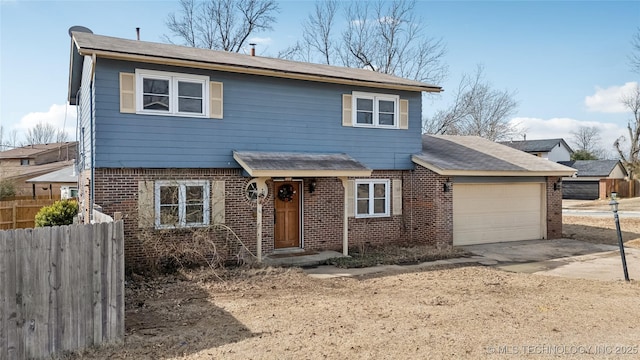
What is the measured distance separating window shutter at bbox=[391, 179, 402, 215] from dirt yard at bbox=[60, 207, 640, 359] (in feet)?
14.4

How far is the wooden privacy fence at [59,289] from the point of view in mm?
5293

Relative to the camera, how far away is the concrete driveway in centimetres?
1106

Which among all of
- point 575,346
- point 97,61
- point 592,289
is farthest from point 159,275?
point 592,289

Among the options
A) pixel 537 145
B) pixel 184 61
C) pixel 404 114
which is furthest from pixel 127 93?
pixel 537 145

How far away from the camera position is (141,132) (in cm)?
1090

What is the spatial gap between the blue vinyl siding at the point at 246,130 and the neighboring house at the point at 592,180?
116 feet

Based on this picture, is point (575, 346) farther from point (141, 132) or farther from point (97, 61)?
point (97, 61)

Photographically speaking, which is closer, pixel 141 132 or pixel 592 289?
pixel 592 289

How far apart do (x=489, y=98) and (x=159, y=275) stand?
35.3m

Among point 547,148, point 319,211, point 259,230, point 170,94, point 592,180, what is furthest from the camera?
point 547,148

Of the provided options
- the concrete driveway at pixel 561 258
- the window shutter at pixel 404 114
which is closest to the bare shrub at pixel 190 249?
the window shutter at pixel 404 114

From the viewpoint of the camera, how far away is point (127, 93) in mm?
10750

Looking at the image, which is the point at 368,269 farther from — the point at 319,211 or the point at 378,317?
the point at 378,317

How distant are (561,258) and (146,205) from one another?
36.9 ft
